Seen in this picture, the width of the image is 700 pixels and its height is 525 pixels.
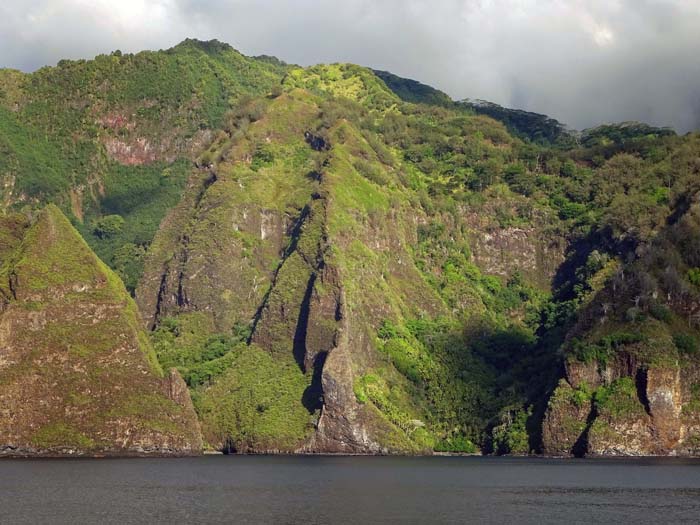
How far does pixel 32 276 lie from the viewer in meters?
158

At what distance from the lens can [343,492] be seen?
105 m

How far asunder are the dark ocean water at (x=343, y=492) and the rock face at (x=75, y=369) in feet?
27.6

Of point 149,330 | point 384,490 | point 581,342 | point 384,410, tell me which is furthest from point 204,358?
point 384,490

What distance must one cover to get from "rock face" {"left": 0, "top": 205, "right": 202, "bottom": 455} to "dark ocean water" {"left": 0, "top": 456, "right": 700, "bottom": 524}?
842 cm

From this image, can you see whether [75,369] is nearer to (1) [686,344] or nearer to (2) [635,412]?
(2) [635,412]

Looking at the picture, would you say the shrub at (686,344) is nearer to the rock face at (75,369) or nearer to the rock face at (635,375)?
the rock face at (635,375)

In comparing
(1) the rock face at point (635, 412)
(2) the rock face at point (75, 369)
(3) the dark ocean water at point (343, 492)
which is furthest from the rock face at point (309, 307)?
(1) the rock face at point (635, 412)

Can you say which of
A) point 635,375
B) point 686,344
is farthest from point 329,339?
point 686,344

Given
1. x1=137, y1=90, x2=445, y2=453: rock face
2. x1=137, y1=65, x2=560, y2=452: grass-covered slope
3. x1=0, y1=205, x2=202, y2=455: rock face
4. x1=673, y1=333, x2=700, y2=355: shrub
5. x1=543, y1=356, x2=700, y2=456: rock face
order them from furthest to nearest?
1. x1=137, y1=65, x2=560, y2=452: grass-covered slope
2. x1=137, y1=90, x2=445, y2=453: rock face
3. x1=673, y1=333, x2=700, y2=355: shrub
4. x1=543, y1=356, x2=700, y2=456: rock face
5. x1=0, y1=205, x2=202, y2=455: rock face

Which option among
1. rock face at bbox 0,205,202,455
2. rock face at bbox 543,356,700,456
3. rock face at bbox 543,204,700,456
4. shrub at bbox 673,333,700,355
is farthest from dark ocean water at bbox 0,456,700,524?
shrub at bbox 673,333,700,355

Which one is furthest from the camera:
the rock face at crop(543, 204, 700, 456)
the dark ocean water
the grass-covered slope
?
the grass-covered slope

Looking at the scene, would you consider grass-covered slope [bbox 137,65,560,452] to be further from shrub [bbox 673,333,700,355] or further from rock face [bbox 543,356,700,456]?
shrub [bbox 673,333,700,355]

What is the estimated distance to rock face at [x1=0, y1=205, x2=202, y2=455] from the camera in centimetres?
14788

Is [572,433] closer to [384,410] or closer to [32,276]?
[384,410]
